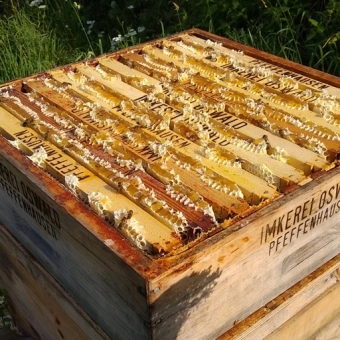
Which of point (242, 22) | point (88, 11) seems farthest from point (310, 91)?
point (88, 11)

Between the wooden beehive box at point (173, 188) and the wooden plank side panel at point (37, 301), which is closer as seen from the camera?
the wooden beehive box at point (173, 188)

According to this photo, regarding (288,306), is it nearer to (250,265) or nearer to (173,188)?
(250,265)

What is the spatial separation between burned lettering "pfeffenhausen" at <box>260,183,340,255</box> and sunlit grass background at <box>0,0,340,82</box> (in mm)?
2024

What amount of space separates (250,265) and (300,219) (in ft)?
0.79

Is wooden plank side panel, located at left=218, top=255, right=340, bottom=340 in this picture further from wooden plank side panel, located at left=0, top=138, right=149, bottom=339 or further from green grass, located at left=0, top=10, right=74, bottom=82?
green grass, located at left=0, top=10, right=74, bottom=82

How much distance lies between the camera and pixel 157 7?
4.81 m

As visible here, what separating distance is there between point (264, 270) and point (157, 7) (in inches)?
147

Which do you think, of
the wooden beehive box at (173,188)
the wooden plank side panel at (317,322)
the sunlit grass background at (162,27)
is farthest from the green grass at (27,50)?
the wooden plank side panel at (317,322)

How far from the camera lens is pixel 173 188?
5.39ft

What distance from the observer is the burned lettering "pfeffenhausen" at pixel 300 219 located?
1.57 metres

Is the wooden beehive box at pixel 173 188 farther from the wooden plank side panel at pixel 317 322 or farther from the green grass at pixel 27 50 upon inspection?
the green grass at pixel 27 50

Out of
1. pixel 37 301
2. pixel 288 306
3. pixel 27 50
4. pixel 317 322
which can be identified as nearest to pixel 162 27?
pixel 27 50

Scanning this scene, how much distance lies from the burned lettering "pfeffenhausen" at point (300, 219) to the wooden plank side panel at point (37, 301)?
0.64m

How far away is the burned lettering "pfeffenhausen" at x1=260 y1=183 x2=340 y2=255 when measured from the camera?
5.14 feet
